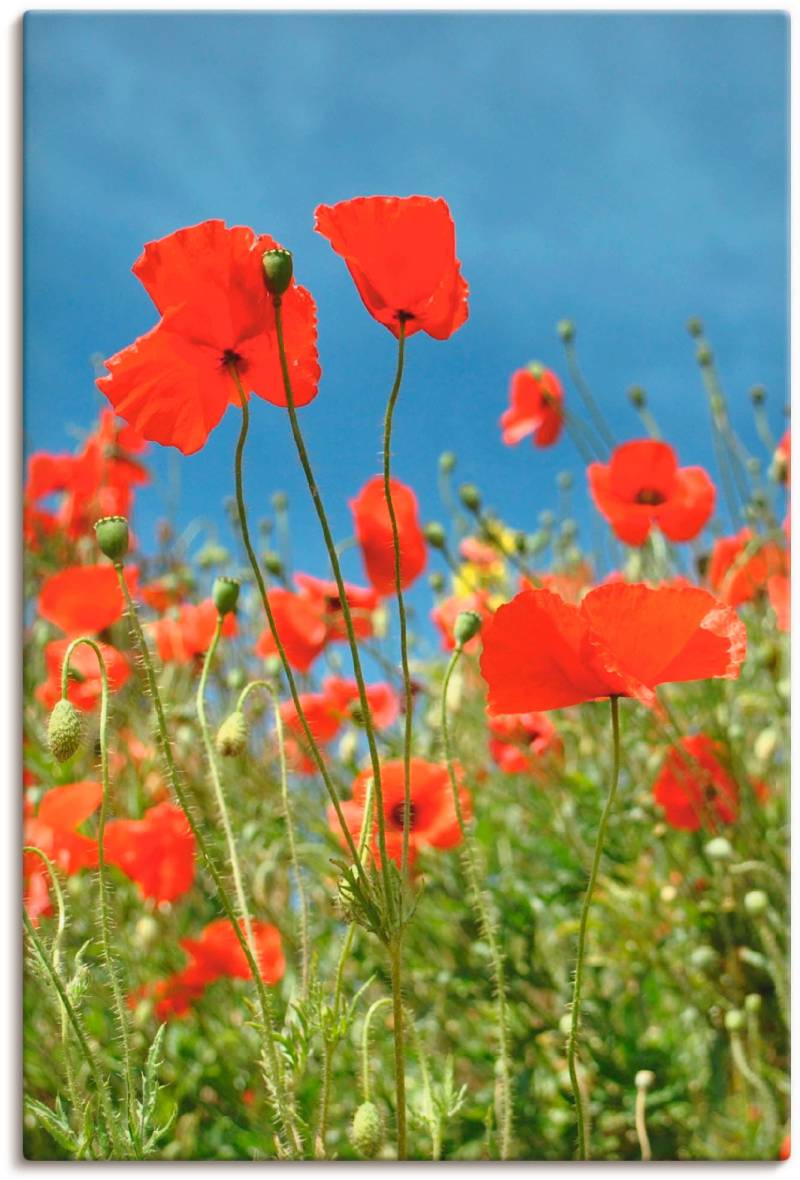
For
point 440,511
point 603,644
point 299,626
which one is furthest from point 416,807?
point 440,511

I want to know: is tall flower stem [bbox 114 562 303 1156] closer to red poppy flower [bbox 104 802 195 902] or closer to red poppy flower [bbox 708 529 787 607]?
red poppy flower [bbox 104 802 195 902]

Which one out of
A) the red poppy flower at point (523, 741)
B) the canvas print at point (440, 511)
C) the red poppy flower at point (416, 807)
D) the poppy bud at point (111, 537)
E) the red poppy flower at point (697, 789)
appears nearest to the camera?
the poppy bud at point (111, 537)

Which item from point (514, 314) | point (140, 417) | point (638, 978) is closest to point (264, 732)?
point (638, 978)

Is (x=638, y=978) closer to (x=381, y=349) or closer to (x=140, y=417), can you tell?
(x=381, y=349)

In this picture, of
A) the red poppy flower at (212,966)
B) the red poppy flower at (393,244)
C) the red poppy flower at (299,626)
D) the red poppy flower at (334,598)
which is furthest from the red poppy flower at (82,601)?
the red poppy flower at (393,244)

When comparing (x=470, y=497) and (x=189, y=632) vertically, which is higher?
(x=470, y=497)

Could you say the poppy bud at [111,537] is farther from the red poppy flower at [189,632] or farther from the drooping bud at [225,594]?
the red poppy flower at [189,632]

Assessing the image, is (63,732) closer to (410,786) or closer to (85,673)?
(410,786)
